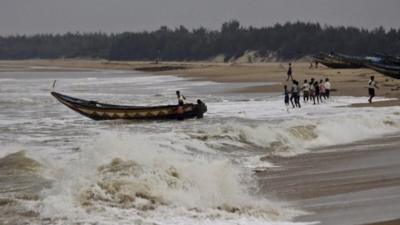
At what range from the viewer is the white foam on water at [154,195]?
9.47 m

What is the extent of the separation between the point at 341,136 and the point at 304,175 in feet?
23.5

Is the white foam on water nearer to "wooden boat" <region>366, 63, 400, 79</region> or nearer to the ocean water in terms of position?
the ocean water

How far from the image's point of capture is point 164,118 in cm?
2698

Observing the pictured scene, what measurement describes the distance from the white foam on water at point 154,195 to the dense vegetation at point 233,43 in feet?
282

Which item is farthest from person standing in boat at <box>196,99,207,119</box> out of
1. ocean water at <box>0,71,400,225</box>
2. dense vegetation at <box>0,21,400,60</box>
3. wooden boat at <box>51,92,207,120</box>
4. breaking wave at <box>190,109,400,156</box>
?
dense vegetation at <box>0,21,400,60</box>

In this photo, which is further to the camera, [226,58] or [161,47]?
[161,47]

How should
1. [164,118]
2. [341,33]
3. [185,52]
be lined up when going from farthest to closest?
[185,52]
[341,33]
[164,118]

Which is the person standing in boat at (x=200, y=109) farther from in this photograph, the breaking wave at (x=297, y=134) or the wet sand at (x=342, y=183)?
the wet sand at (x=342, y=183)

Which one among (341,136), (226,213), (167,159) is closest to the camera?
(226,213)

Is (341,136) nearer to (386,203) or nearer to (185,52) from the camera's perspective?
(386,203)

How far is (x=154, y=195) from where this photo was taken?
1024 centimetres

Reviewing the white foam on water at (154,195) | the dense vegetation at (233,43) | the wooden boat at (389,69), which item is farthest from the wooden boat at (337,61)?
the white foam on water at (154,195)

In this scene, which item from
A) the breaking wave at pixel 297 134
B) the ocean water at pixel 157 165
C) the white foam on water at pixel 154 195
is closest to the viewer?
the white foam on water at pixel 154 195

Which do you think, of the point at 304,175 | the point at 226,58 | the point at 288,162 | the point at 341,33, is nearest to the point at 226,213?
the point at 304,175
